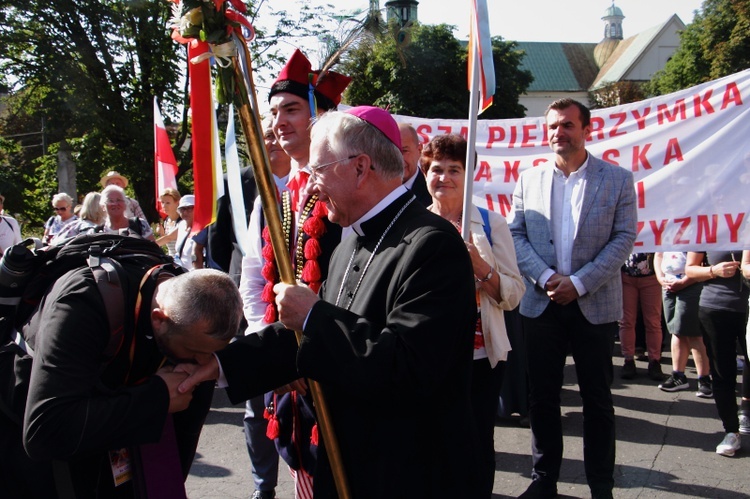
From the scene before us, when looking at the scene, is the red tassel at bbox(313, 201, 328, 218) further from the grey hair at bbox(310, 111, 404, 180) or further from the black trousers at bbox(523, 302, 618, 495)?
the black trousers at bbox(523, 302, 618, 495)

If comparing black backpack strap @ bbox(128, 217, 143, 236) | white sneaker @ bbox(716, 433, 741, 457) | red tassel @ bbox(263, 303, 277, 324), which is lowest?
white sneaker @ bbox(716, 433, 741, 457)

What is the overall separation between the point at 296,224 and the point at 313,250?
0.74 ft

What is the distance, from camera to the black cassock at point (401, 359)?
188 centimetres

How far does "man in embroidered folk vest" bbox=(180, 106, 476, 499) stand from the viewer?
1888 millimetres

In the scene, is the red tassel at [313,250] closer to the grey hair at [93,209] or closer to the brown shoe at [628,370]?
the brown shoe at [628,370]

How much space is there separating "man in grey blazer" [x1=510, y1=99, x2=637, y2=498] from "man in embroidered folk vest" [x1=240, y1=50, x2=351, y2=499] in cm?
146

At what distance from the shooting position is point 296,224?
315 centimetres

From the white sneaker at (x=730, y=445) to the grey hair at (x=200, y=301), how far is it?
3.86 meters

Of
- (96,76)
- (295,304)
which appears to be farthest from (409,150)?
(96,76)

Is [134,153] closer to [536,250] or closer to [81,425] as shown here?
[536,250]

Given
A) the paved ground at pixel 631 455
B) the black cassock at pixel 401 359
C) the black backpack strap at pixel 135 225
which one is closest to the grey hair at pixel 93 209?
the black backpack strap at pixel 135 225

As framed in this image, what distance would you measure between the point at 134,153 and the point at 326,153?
70.7 feet

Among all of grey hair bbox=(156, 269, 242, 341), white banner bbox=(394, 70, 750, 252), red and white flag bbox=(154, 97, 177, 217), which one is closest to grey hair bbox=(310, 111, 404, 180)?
grey hair bbox=(156, 269, 242, 341)

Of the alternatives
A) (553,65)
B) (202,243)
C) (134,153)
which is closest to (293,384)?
(202,243)
